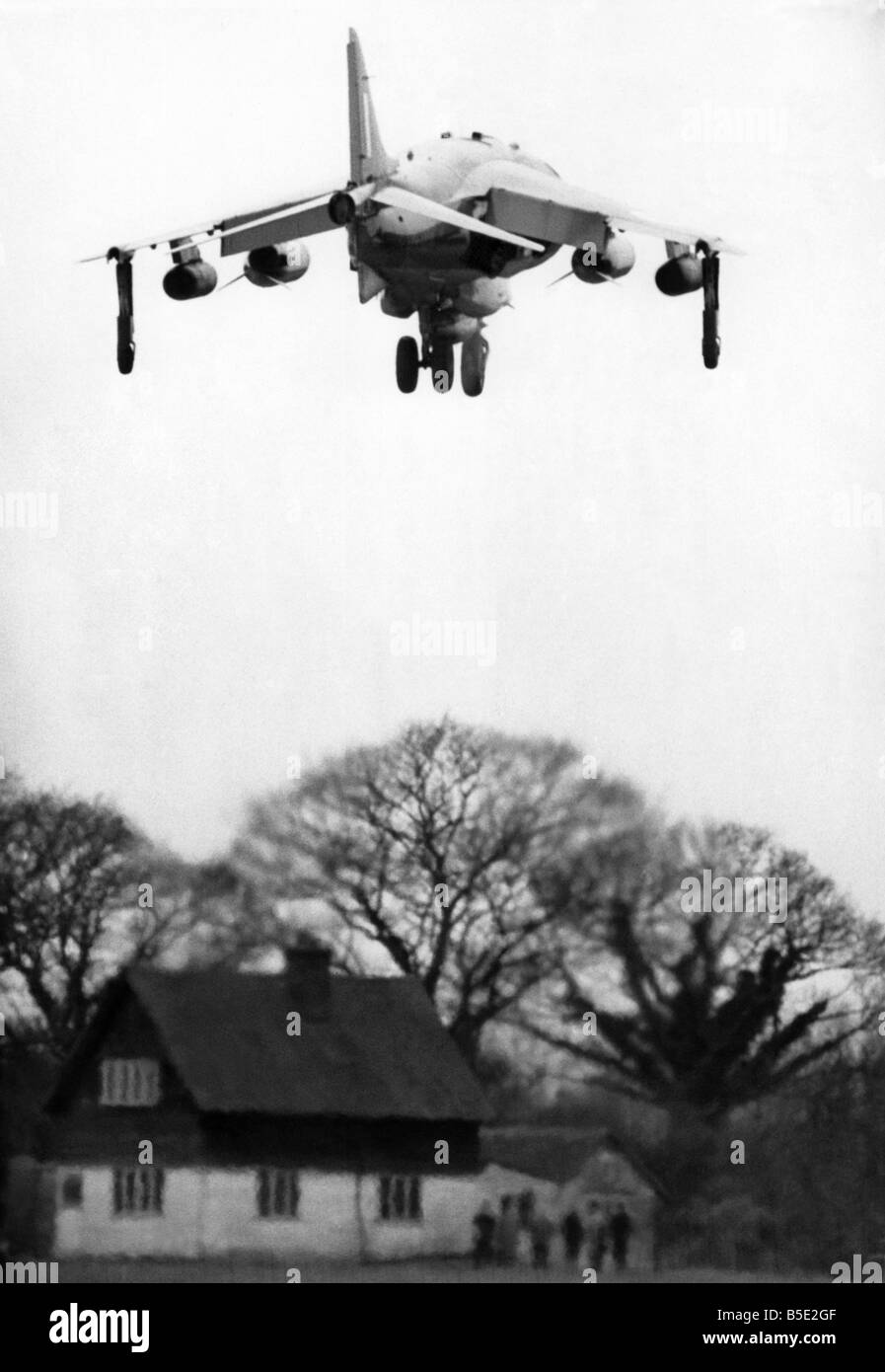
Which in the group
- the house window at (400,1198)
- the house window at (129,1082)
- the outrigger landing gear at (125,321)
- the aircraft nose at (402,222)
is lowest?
the house window at (400,1198)

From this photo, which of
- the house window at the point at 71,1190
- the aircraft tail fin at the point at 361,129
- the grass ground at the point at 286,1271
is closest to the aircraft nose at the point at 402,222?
the aircraft tail fin at the point at 361,129

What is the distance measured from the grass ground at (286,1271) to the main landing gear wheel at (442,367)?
9348 mm

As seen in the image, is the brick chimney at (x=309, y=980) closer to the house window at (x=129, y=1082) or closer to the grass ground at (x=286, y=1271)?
the house window at (x=129, y=1082)

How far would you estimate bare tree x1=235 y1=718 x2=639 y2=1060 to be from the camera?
46094 millimetres

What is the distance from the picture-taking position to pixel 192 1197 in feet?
147

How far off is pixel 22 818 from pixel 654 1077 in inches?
295

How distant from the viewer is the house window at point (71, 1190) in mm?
44594

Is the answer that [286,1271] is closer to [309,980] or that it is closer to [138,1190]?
[138,1190]

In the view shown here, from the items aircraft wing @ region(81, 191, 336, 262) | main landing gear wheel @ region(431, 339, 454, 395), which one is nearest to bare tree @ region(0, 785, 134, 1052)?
main landing gear wheel @ region(431, 339, 454, 395)

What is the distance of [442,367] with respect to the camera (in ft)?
145

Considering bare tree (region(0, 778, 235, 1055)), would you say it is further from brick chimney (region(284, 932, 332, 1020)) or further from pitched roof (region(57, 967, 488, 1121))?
brick chimney (region(284, 932, 332, 1020))

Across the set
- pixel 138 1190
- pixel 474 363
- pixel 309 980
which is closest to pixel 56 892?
pixel 309 980
